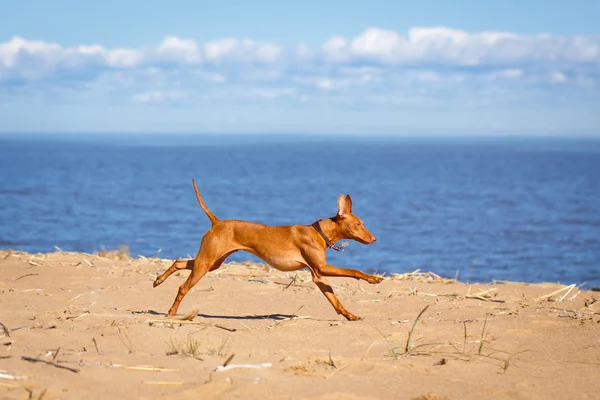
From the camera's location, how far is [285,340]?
723cm

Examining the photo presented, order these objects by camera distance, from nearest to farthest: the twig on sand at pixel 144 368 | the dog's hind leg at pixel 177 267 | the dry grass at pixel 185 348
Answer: the twig on sand at pixel 144 368
the dry grass at pixel 185 348
the dog's hind leg at pixel 177 267

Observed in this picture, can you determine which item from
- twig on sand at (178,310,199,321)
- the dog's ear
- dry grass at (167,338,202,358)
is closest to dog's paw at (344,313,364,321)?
the dog's ear

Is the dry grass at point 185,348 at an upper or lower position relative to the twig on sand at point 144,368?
lower

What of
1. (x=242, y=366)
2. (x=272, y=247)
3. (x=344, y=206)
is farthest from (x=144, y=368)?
(x=344, y=206)

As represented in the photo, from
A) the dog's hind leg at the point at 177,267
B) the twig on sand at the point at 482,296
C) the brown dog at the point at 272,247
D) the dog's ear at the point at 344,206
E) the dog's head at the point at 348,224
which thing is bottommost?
the twig on sand at the point at 482,296

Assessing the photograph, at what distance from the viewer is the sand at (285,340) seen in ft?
18.0

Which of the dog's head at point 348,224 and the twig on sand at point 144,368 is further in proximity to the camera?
the dog's head at point 348,224

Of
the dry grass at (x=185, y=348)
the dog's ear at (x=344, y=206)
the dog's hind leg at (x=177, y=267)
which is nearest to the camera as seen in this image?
the dry grass at (x=185, y=348)

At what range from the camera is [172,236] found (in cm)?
2697

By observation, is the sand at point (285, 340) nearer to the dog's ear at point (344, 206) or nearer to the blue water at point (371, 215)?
the dog's ear at point (344, 206)

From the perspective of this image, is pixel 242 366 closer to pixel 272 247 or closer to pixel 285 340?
pixel 285 340

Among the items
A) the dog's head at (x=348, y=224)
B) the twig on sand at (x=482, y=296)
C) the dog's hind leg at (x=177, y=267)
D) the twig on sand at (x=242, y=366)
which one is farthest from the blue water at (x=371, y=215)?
the twig on sand at (x=242, y=366)

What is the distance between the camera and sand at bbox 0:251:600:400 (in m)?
5.50

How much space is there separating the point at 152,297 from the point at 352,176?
61079 mm
